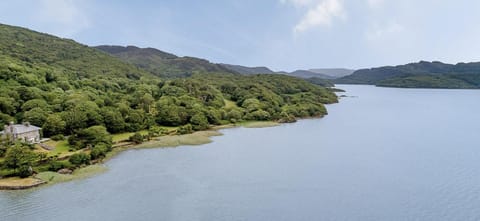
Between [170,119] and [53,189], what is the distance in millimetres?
25389

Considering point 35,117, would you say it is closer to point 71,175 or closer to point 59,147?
point 59,147

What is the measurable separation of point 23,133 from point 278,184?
23.4 m

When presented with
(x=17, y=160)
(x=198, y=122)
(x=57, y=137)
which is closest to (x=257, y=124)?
(x=198, y=122)

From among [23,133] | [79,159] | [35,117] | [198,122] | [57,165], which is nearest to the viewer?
[57,165]

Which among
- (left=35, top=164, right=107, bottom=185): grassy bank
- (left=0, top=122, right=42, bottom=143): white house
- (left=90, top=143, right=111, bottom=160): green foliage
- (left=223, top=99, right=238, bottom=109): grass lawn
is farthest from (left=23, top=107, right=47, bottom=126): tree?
(left=223, top=99, right=238, bottom=109): grass lawn

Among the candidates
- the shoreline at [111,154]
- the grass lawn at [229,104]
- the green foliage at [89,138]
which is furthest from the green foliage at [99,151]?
the grass lawn at [229,104]

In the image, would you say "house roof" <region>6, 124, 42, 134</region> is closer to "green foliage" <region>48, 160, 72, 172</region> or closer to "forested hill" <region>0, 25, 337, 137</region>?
"forested hill" <region>0, 25, 337, 137</region>

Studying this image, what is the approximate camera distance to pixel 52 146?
33.6 m

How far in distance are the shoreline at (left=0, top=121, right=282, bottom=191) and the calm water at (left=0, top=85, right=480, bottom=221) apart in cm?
97

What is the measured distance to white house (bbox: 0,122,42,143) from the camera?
32.1m

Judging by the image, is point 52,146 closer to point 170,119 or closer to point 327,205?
point 170,119

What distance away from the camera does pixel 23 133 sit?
107 feet

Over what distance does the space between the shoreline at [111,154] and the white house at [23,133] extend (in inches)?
276

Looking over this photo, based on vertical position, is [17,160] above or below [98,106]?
below
